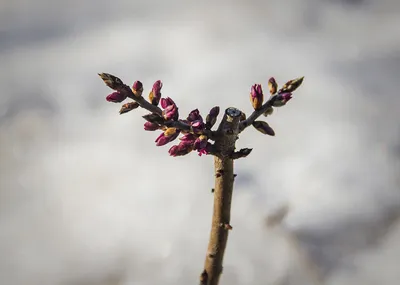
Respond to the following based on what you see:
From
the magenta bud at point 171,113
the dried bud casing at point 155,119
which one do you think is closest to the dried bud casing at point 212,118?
the magenta bud at point 171,113

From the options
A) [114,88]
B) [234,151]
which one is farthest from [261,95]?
[114,88]

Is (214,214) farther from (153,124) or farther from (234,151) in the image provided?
(153,124)

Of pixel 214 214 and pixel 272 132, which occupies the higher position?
pixel 272 132

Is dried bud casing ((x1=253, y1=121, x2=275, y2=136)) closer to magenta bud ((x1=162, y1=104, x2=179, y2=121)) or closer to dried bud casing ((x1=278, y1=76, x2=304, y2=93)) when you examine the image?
dried bud casing ((x1=278, y1=76, x2=304, y2=93))

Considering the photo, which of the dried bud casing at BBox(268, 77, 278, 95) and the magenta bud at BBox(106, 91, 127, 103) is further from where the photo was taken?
the dried bud casing at BBox(268, 77, 278, 95)

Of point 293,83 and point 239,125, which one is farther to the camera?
point 293,83

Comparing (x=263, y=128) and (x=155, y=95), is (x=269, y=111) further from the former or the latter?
(x=155, y=95)

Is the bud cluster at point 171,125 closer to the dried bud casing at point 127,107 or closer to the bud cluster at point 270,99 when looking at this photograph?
the dried bud casing at point 127,107

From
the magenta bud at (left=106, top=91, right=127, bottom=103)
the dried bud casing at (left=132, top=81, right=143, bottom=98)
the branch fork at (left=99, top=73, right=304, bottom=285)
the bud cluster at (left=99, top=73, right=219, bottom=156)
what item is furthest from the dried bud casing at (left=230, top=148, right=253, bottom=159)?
the magenta bud at (left=106, top=91, right=127, bottom=103)
